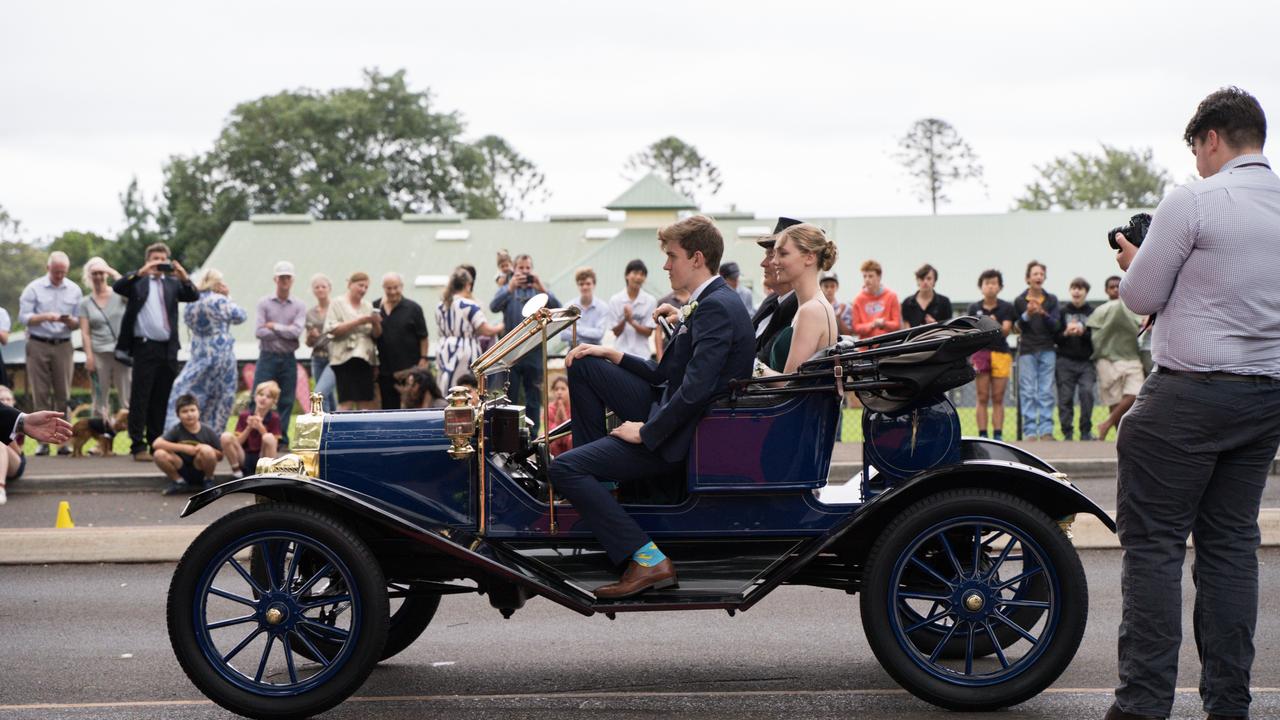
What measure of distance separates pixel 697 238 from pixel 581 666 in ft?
6.65

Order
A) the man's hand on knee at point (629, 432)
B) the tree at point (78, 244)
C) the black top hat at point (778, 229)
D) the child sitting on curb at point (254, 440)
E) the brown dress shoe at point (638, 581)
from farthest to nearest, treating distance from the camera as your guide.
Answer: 1. the tree at point (78, 244)
2. the child sitting on curb at point (254, 440)
3. the black top hat at point (778, 229)
4. the man's hand on knee at point (629, 432)
5. the brown dress shoe at point (638, 581)

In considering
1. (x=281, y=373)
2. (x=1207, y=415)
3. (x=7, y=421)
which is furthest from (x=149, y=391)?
(x=1207, y=415)

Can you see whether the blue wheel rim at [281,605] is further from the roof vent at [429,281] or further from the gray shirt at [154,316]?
the roof vent at [429,281]

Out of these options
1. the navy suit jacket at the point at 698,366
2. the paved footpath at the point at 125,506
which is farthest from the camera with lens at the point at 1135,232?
the paved footpath at the point at 125,506

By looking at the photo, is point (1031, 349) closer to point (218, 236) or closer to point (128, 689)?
point (128, 689)

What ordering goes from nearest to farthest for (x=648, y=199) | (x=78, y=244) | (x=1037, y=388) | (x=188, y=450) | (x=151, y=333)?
(x=188, y=450) < (x=151, y=333) < (x=1037, y=388) < (x=648, y=199) < (x=78, y=244)

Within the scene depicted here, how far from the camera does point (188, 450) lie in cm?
1159

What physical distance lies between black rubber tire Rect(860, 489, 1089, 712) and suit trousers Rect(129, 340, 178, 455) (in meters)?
9.89

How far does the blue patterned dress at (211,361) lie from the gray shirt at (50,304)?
215cm

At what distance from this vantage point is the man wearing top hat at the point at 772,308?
253 inches

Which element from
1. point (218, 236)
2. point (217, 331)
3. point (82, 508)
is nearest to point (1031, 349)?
point (217, 331)

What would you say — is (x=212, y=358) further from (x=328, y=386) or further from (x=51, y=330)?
(x=51, y=330)

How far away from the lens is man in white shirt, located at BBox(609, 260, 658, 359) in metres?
14.1

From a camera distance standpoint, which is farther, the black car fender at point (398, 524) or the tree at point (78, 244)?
the tree at point (78, 244)
